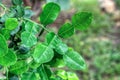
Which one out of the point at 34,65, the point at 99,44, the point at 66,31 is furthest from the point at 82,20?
the point at 99,44

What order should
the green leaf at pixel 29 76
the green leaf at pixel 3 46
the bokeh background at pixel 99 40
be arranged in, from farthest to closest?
the bokeh background at pixel 99 40 < the green leaf at pixel 29 76 < the green leaf at pixel 3 46

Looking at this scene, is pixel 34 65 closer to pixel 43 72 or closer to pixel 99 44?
pixel 43 72

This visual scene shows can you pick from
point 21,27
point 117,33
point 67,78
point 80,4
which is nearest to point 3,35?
point 21,27

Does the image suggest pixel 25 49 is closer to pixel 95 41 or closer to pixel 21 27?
pixel 21 27

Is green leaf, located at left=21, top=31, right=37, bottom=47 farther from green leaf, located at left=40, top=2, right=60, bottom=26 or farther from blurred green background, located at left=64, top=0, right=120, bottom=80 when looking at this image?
blurred green background, located at left=64, top=0, right=120, bottom=80

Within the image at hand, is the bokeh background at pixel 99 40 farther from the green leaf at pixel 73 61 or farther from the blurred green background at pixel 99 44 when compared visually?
the green leaf at pixel 73 61

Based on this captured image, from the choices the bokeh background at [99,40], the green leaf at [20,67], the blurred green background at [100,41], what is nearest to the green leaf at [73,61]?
the green leaf at [20,67]
